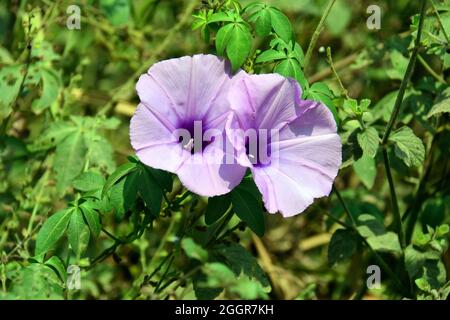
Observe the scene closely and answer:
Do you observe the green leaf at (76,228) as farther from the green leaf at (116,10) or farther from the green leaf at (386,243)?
the green leaf at (116,10)

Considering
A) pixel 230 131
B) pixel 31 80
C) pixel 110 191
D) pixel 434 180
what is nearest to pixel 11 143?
pixel 31 80

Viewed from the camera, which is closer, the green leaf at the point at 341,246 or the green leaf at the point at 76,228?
the green leaf at the point at 76,228

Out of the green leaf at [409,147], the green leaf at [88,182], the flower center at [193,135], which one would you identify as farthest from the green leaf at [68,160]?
the green leaf at [409,147]

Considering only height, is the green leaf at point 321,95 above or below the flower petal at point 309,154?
above

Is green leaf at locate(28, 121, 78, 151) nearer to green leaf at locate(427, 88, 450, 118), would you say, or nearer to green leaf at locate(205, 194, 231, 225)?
green leaf at locate(205, 194, 231, 225)

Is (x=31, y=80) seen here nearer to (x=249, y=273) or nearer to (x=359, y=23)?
(x=249, y=273)
